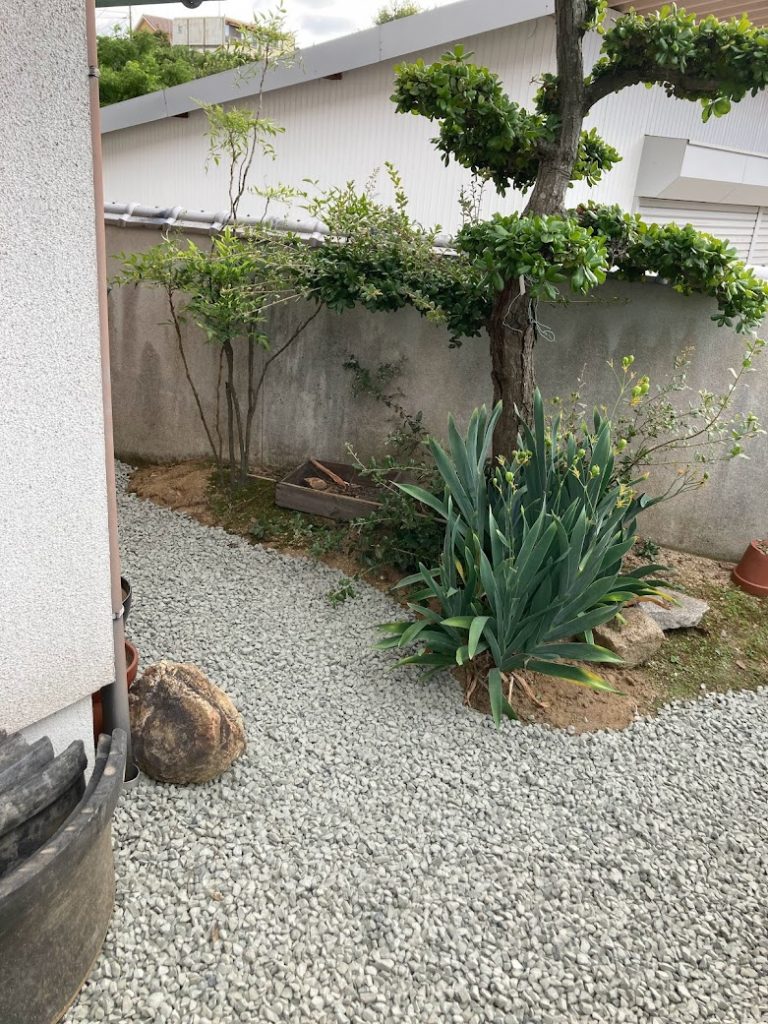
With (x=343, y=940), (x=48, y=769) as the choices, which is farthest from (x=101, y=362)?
(x=343, y=940)

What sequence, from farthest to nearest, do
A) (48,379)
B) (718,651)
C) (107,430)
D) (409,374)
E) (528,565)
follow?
(409,374)
(718,651)
(528,565)
(107,430)
(48,379)

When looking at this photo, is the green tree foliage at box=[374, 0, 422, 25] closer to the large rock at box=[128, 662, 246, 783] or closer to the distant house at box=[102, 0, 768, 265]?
the distant house at box=[102, 0, 768, 265]

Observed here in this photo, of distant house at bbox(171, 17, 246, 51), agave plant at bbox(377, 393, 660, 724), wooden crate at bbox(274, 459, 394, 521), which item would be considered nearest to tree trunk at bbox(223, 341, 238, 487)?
wooden crate at bbox(274, 459, 394, 521)

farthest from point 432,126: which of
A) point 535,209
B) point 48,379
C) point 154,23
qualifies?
point 154,23

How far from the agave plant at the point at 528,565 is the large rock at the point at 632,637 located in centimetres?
10

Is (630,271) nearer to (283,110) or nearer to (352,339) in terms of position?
(352,339)

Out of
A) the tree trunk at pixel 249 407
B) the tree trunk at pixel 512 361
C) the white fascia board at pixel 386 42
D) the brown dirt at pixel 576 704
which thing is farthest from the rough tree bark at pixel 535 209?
the white fascia board at pixel 386 42

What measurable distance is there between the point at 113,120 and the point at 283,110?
242cm

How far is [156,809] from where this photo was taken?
89.3 inches

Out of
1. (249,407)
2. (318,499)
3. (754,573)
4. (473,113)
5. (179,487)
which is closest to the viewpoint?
(473,113)

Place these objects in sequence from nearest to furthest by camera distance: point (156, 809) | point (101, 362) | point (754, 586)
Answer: point (101, 362) → point (156, 809) → point (754, 586)

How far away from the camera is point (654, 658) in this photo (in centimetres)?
327

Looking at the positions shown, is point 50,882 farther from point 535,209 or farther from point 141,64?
point 141,64

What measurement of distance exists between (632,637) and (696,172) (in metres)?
5.63
